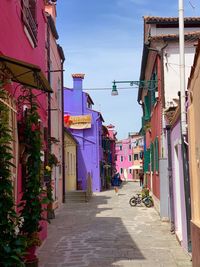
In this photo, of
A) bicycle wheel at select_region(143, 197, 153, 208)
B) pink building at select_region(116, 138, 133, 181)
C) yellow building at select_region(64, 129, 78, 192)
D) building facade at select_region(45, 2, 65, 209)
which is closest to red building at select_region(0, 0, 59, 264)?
building facade at select_region(45, 2, 65, 209)

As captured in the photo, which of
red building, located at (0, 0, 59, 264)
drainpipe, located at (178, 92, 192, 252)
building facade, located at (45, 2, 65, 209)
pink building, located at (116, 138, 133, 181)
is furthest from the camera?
pink building, located at (116, 138, 133, 181)

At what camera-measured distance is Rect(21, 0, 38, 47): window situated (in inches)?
354

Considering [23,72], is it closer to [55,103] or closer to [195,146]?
[195,146]

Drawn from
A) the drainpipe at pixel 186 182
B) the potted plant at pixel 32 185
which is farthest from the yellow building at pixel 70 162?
the potted plant at pixel 32 185

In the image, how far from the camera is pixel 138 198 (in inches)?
912

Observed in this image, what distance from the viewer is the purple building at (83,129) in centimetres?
3760

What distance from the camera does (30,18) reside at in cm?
980

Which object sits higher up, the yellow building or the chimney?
the chimney

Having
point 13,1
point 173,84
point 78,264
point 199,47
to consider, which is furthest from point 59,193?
point 199,47

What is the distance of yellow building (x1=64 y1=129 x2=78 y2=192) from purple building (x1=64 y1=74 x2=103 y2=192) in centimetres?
232

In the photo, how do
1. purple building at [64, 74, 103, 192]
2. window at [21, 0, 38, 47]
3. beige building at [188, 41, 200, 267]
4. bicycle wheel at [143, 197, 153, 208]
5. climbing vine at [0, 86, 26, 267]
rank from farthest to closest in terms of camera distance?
purple building at [64, 74, 103, 192]
bicycle wheel at [143, 197, 153, 208]
window at [21, 0, 38, 47]
beige building at [188, 41, 200, 267]
climbing vine at [0, 86, 26, 267]

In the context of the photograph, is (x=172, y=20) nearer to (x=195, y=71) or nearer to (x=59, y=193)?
(x=59, y=193)

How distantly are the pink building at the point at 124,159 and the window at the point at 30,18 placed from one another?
78316 millimetres

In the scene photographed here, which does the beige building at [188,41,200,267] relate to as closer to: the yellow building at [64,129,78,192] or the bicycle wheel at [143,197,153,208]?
the bicycle wheel at [143,197,153,208]
